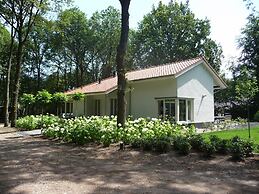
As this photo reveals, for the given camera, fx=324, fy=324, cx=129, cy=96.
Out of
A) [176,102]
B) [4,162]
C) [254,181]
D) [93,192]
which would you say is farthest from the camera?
[176,102]

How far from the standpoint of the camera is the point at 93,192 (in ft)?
20.0

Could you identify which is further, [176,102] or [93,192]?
[176,102]

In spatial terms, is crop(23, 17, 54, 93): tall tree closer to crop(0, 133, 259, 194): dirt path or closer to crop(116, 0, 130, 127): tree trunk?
crop(116, 0, 130, 127): tree trunk

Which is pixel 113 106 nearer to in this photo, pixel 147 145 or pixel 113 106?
pixel 113 106

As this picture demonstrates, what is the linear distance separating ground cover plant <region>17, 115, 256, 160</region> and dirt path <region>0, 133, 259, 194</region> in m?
0.35

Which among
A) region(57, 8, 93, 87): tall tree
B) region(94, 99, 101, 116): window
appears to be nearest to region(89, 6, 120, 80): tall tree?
region(57, 8, 93, 87): tall tree

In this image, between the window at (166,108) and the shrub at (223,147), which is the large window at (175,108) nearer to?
the window at (166,108)

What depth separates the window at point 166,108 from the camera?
23172 mm

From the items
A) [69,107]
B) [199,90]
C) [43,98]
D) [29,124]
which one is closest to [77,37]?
[69,107]

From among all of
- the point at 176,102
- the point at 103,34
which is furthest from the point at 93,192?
the point at 103,34

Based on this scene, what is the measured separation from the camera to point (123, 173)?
25.5 ft

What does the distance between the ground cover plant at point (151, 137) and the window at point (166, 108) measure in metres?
8.52

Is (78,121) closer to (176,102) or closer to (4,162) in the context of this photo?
(4,162)

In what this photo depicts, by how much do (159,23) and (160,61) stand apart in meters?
6.45
